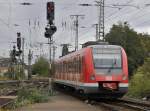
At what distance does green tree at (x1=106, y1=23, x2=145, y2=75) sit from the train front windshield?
48.6 m

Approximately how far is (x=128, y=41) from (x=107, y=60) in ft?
188

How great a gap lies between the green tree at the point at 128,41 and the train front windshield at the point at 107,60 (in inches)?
1912

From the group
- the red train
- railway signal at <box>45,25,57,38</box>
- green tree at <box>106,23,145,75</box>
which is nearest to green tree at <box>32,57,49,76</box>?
green tree at <box>106,23,145,75</box>

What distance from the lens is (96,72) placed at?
28078 mm

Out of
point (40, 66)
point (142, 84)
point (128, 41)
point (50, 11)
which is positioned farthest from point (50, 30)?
point (40, 66)

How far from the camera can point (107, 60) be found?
28.8m

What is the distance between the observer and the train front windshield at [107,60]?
28297mm

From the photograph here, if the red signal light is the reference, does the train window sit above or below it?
below

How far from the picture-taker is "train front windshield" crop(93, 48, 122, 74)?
2830cm

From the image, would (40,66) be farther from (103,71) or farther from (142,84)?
(103,71)

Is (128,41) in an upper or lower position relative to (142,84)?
upper

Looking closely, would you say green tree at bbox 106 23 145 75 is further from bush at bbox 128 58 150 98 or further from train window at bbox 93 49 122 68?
train window at bbox 93 49 122 68

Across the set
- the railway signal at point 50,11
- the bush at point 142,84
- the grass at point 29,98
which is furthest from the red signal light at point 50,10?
the bush at point 142,84

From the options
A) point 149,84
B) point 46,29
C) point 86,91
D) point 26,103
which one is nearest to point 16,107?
point 26,103
